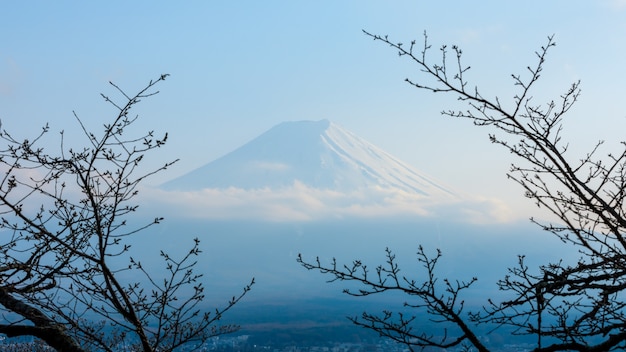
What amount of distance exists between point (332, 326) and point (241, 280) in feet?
249

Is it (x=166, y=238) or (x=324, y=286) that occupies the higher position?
(x=166, y=238)

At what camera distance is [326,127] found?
641 feet

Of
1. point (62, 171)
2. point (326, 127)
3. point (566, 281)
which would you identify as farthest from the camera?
point (326, 127)

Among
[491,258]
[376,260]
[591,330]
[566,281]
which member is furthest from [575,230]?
[491,258]

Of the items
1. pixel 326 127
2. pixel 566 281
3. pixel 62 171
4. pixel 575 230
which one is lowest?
pixel 566 281

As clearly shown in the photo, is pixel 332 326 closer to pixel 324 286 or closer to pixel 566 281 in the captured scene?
pixel 566 281

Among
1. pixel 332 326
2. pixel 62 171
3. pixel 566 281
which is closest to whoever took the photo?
pixel 566 281

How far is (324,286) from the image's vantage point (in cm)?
13700

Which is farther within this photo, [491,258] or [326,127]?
[326,127]

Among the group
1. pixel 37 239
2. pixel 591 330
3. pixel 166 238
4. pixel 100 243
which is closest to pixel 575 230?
pixel 591 330

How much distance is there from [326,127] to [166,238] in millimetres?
59736

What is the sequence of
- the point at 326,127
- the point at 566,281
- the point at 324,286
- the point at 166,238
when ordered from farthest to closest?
the point at 326,127 → the point at 166,238 → the point at 324,286 → the point at 566,281

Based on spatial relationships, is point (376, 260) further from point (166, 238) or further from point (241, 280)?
point (166, 238)

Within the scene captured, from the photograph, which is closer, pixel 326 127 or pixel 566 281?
pixel 566 281
